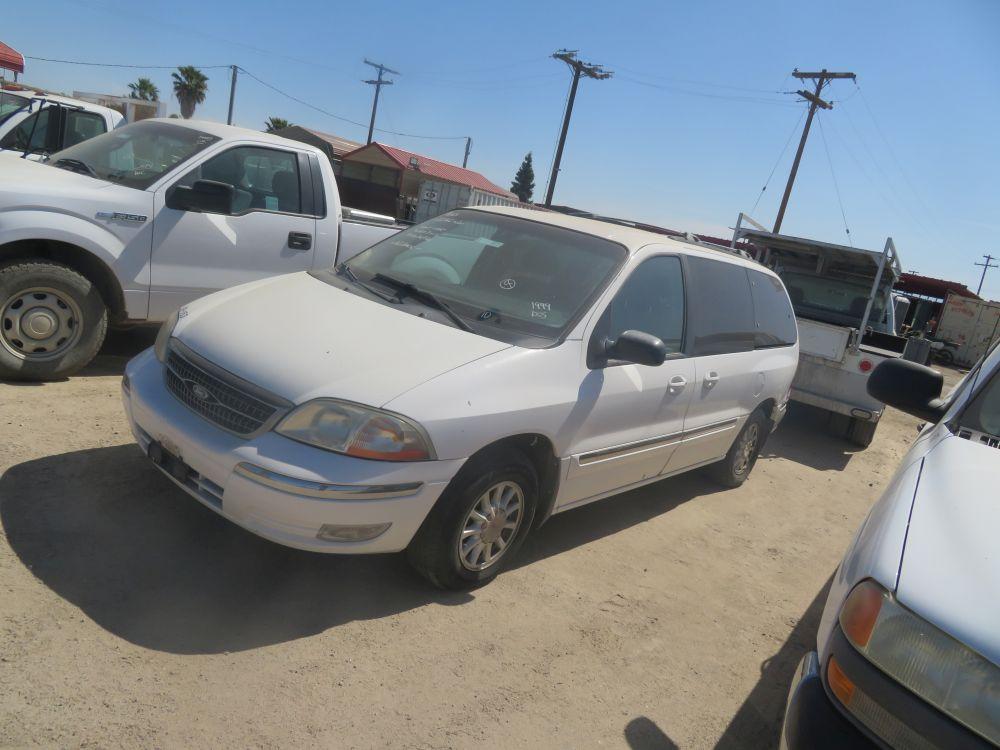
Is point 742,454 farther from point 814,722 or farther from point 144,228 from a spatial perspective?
point 144,228

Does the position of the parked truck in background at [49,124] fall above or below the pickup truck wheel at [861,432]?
above

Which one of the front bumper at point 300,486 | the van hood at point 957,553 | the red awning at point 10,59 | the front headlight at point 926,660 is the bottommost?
the front bumper at point 300,486

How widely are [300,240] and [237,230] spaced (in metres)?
0.52

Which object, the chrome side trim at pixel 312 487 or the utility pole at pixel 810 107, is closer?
the chrome side trim at pixel 312 487

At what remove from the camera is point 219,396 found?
3207 millimetres

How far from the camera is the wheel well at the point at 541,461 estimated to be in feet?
11.6

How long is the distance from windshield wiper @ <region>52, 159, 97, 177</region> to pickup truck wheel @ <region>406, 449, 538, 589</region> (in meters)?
3.94

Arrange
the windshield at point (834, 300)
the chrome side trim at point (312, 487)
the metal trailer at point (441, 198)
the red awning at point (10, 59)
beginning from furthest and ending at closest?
the metal trailer at point (441, 198) → the red awning at point (10, 59) → the windshield at point (834, 300) → the chrome side trim at point (312, 487)

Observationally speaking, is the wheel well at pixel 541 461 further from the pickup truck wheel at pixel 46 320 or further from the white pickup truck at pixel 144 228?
the pickup truck wheel at pixel 46 320

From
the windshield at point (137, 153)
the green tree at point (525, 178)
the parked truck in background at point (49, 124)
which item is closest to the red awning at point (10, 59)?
the parked truck in background at point (49, 124)

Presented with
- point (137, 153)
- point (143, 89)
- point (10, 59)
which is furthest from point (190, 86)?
point (137, 153)

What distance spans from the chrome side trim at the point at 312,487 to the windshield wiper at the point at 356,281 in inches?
49.0

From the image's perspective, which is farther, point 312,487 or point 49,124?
point 49,124

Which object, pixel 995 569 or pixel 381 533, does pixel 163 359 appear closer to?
pixel 381 533
